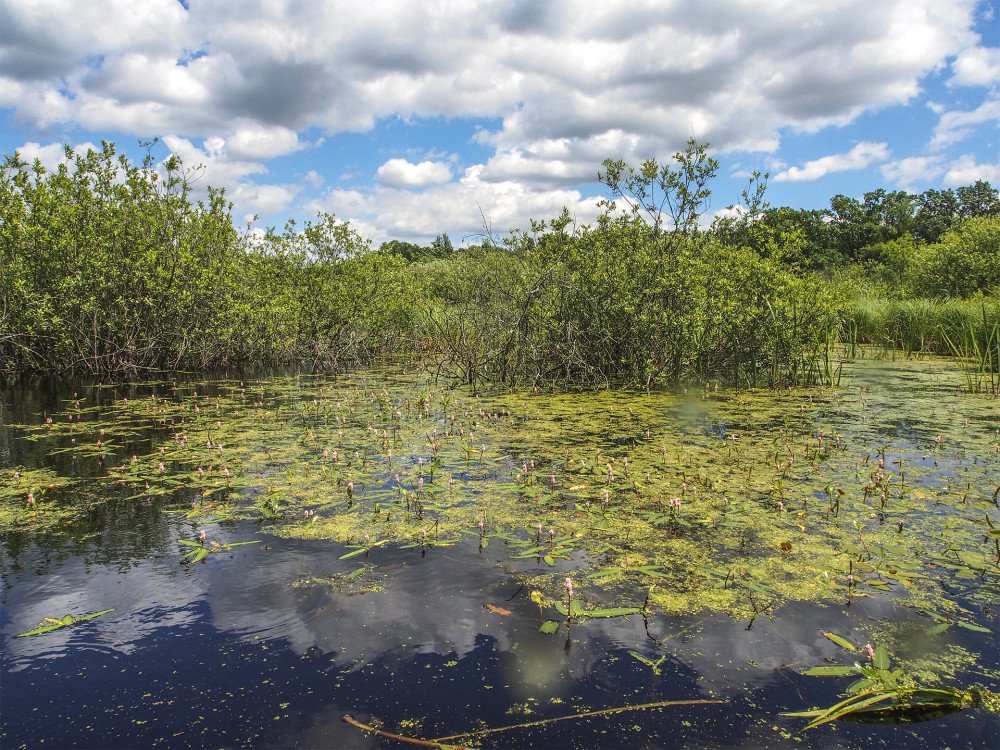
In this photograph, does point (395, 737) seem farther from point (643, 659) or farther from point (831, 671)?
point (831, 671)

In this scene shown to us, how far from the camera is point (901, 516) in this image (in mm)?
4055

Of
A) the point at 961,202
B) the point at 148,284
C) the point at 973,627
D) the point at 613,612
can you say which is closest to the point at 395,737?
the point at 613,612

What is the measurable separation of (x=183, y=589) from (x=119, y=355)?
33.8ft

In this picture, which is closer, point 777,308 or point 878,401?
point 878,401

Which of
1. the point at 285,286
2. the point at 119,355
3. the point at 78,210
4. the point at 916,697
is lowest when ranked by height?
the point at 916,697

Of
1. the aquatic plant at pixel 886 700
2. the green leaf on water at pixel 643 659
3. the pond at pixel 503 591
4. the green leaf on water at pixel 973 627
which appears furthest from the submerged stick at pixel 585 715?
the green leaf on water at pixel 973 627

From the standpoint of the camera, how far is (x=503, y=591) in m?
3.12

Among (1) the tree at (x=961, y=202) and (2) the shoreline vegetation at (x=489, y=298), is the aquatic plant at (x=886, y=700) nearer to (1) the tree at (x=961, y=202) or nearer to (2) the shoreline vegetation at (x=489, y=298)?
(2) the shoreline vegetation at (x=489, y=298)

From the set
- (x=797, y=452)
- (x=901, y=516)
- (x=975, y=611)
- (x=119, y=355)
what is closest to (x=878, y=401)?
(x=797, y=452)

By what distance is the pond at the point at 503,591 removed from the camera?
7.23 feet

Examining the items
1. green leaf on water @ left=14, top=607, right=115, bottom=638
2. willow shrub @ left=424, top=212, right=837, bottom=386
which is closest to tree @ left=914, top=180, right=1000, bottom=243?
willow shrub @ left=424, top=212, right=837, bottom=386

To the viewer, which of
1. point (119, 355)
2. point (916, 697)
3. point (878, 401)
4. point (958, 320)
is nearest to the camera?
point (916, 697)

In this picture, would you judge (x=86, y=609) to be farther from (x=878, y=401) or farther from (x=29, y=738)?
(x=878, y=401)

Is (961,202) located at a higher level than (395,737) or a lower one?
higher
